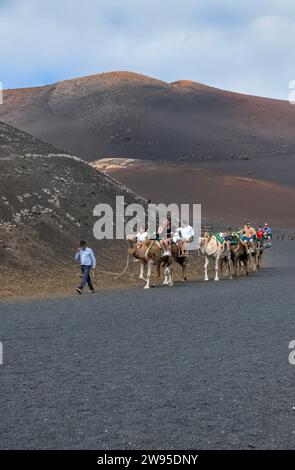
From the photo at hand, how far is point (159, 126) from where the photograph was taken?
17300 centimetres

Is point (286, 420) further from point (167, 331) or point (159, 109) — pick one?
point (159, 109)

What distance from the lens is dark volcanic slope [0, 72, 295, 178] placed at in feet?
504

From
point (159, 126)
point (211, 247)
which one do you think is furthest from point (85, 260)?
point (159, 126)

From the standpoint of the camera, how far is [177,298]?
74.0ft

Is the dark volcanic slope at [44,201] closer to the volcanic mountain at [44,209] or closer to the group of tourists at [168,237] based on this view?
the volcanic mountain at [44,209]

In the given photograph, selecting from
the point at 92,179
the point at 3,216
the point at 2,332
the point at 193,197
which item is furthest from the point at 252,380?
the point at 193,197

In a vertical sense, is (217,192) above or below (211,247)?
above

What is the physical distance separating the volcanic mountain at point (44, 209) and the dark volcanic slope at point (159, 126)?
3651 inches

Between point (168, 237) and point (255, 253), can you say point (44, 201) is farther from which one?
point (168, 237)

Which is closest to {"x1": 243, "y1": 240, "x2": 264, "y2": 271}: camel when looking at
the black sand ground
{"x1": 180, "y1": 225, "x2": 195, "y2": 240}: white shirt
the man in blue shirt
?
{"x1": 180, "y1": 225, "x2": 195, "y2": 240}: white shirt

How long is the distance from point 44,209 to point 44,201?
1.24 metres

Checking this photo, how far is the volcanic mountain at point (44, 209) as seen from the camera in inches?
1301

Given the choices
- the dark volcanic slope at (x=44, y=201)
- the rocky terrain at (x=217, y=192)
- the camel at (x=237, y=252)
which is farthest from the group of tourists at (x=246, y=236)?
the rocky terrain at (x=217, y=192)
